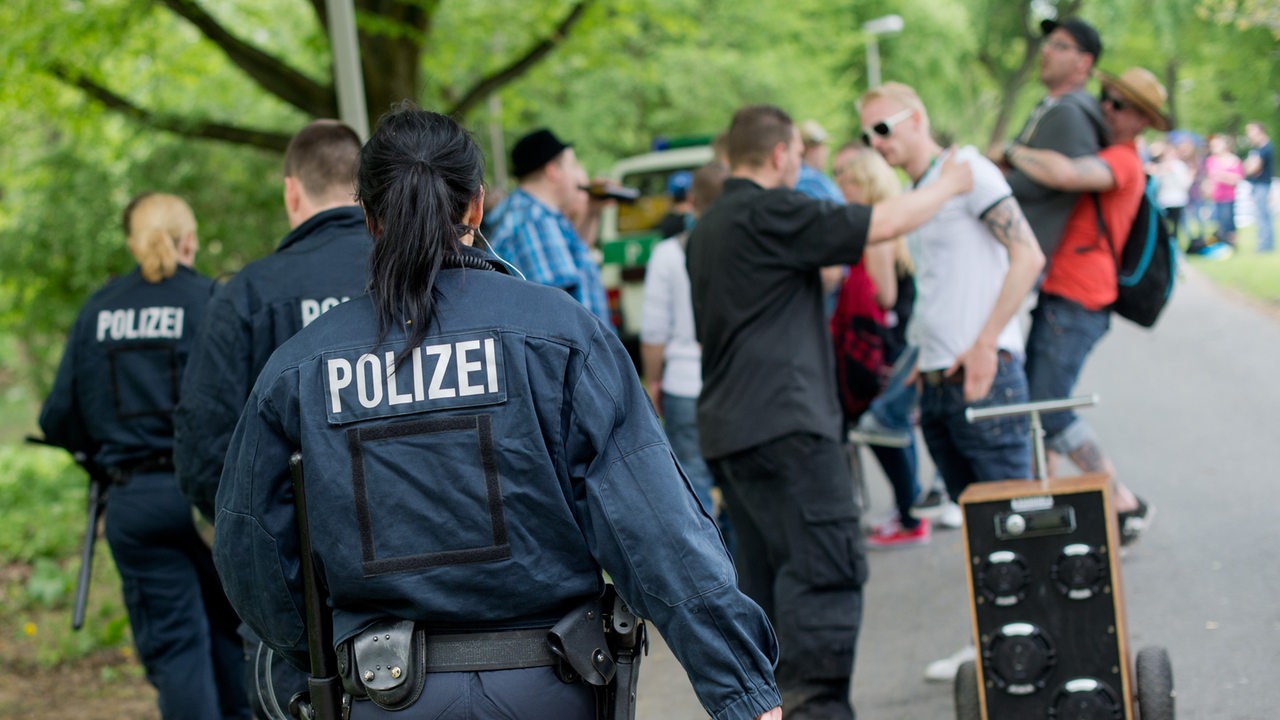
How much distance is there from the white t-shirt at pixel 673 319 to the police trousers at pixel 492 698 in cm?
434

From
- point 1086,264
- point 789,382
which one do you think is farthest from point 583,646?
point 1086,264

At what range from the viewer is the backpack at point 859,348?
23.5ft

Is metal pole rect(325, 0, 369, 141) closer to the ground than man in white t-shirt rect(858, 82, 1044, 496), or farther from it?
farther from it

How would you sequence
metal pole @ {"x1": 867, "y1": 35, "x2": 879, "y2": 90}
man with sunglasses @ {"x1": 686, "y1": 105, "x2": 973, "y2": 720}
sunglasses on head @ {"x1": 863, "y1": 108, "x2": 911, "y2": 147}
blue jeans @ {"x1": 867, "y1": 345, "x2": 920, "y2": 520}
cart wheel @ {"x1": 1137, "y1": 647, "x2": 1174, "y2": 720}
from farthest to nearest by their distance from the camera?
metal pole @ {"x1": 867, "y1": 35, "x2": 879, "y2": 90} → blue jeans @ {"x1": 867, "y1": 345, "x2": 920, "y2": 520} → sunglasses on head @ {"x1": 863, "y1": 108, "x2": 911, "y2": 147} → man with sunglasses @ {"x1": 686, "y1": 105, "x2": 973, "y2": 720} → cart wheel @ {"x1": 1137, "y1": 647, "x2": 1174, "y2": 720}

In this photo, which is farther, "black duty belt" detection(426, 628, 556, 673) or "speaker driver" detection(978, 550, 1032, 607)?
"speaker driver" detection(978, 550, 1032, 607)

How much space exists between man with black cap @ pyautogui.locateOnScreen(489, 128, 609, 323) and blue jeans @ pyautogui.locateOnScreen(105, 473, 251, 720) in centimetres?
163

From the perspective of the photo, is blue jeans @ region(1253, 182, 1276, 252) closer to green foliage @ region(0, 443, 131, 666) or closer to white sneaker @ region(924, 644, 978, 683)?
green foliage @ region(0, 443, 131, 666)

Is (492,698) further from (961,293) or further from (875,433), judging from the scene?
(875,433)

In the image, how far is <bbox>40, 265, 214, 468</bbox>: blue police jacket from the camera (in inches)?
203

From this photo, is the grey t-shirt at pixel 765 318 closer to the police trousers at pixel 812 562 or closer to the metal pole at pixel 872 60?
the police trousers at pixel 812 562

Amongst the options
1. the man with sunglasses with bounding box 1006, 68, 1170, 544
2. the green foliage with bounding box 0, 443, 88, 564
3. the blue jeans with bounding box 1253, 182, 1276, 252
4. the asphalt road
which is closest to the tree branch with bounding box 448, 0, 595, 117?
the green foliage with bounding box 0, 443, 88, 564

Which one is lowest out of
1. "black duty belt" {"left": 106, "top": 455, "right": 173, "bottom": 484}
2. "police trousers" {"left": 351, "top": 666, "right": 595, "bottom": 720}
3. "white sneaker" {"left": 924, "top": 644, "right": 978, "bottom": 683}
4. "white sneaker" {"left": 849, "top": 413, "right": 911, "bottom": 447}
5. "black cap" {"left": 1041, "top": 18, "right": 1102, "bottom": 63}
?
"white sneaker" {"left": 924, "top": 644, "right": 978, "bottom": 683}

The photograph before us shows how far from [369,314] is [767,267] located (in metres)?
2.32

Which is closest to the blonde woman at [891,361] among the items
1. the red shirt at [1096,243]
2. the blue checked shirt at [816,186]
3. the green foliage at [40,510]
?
the blue checked shirt at [816,186]
